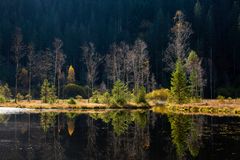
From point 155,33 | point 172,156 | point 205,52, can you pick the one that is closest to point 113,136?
point 172,156

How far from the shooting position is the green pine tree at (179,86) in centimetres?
6600

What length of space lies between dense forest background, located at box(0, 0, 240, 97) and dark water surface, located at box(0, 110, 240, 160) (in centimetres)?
7004

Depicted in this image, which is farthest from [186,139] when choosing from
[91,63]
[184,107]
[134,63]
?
[134,63]

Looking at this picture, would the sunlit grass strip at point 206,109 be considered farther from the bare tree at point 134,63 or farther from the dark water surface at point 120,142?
the bare tree at point 134,63

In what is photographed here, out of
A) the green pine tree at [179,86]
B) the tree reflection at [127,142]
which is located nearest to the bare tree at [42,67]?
the green pine tree at [179,86]

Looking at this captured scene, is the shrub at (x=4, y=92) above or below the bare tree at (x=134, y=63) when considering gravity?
below

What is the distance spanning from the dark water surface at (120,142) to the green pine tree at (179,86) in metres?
26.9

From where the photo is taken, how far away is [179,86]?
66312mm

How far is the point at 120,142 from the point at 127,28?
13780 cm

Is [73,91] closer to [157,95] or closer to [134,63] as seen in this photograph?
[134,63]

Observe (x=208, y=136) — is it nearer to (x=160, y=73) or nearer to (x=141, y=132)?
(x=141, y=132)

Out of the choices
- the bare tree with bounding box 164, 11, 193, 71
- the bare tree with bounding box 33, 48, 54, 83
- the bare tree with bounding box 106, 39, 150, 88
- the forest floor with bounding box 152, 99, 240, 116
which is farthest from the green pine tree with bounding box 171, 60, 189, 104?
the bare tree with bounding box 33, 48, 54, 83

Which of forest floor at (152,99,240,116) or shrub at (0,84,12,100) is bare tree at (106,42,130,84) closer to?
shrub at (0,84,12,100)

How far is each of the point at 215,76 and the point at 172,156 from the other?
96.9 metres
